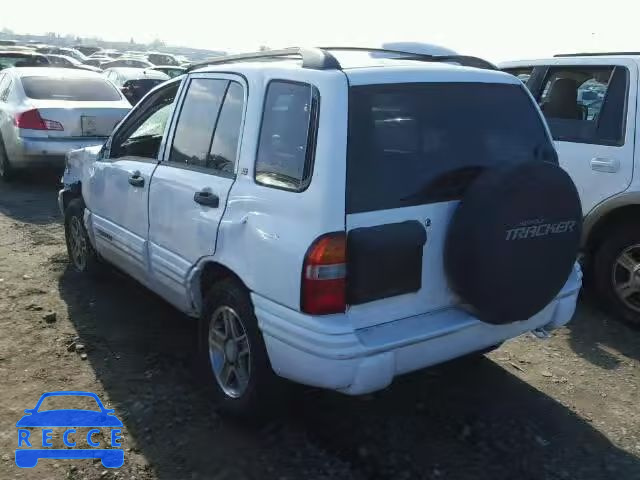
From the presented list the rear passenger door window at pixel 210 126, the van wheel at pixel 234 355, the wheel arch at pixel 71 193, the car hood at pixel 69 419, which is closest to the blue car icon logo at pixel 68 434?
the car hood at pixel 69 419

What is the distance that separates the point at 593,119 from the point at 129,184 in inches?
137

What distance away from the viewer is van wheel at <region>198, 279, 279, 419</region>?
117 inches

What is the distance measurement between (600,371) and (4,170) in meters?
8.24

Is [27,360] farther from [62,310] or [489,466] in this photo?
[489,466]

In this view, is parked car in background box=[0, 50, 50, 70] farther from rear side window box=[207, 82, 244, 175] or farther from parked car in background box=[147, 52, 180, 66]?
parked car in background box=[147, 52, 180, 66]

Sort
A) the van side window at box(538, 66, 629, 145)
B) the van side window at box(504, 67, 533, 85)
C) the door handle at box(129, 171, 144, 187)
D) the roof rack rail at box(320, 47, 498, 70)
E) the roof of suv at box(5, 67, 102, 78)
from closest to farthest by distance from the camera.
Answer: the roof rack rail at box(320, 47, 498, 70) → the door handle at box(129, 171, 144, 187) → the van side window at box(538, 66, 629, 145) → the van side window at box(504, 67, 533, 85) → the roof of suv at box(5, 67, 102, 78)

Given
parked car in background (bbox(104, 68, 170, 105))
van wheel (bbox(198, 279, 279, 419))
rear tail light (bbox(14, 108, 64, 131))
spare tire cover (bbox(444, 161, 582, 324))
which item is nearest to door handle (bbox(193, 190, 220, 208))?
van wheel (bbox(198, 279, 279, 419))

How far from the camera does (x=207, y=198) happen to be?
10.5 ft

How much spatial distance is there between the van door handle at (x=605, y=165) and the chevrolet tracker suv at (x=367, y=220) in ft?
4.88

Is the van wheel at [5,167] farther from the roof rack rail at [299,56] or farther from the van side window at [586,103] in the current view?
the van side window at [586,103]

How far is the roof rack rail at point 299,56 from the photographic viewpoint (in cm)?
280

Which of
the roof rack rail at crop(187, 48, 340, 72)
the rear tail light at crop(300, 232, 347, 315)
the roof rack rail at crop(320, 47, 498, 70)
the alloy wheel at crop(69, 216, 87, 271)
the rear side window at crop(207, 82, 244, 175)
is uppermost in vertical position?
the roof rack rail at crop(320, 47, 498, 70)

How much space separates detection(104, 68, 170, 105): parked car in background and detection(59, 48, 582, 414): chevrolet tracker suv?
38.2 ft

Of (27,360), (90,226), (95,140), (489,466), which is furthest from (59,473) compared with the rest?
(95,140)
